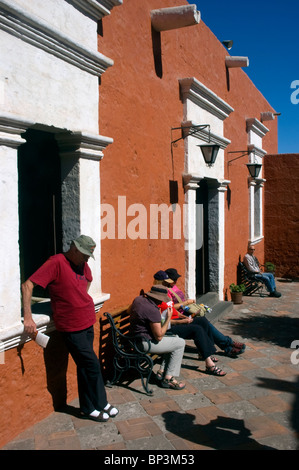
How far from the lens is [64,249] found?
391 centimetres

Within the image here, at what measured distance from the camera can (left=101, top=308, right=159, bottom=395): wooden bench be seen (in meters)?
4.02

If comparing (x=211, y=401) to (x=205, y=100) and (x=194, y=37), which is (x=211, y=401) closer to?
(x=205, y=100)

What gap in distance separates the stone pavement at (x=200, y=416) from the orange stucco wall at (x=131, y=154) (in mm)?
355

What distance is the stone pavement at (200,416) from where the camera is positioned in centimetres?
314

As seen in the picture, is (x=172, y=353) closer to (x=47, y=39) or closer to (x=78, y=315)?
(x=78, y=315)

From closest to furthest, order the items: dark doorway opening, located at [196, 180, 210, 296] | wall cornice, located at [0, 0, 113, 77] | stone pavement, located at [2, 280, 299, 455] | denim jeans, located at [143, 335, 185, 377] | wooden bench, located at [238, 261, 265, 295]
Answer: wall cornice, located at [0, 0, 113, 77], stone pavement, located at [2, 280, 299, 455], denim jeans, located at [143, 335, 185, 377], dark doorway opening, located at [196, 180, 210, 296], wooden bench, located at [238, 261, 265, 295]

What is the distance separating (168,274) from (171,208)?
46.3 inches

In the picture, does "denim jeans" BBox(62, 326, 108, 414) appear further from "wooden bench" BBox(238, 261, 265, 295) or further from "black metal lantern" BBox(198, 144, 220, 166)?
"wooden bench" BBox(238, 261, 265, 295)

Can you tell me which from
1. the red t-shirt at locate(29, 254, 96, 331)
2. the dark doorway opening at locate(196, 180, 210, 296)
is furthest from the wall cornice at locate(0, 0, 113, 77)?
the dark doorway opening at locate(196, 180, 210, 296)

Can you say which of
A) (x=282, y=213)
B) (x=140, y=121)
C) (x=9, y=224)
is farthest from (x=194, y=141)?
(x=282, y=213)

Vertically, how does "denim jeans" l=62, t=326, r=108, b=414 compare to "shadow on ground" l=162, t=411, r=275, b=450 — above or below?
above

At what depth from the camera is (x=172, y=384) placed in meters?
4.18

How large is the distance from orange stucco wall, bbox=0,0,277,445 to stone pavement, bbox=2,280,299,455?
14.0 inches

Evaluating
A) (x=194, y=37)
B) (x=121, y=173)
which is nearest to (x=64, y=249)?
(x=121, y=173)
